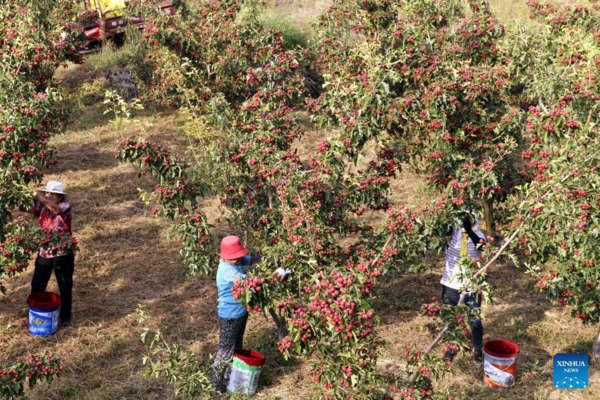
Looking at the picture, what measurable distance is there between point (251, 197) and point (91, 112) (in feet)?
28.0

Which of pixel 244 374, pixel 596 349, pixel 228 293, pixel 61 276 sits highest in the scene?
pixel 228 293

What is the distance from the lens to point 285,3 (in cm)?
2027

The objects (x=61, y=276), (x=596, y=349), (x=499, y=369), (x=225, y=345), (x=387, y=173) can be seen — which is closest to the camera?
(x=225, y=345)

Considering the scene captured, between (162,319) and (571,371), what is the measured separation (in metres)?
4.37

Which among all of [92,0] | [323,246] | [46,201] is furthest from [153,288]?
[92,0]

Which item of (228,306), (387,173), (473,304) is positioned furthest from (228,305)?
(473,304)

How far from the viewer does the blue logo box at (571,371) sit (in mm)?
6172

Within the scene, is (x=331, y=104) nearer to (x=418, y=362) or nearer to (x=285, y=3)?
(x=418, y=362)

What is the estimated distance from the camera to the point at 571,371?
624cm

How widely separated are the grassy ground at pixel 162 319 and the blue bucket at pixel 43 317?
0.31 ft

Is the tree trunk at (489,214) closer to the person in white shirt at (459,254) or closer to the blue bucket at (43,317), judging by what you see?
the person in white shirt at (459,254)

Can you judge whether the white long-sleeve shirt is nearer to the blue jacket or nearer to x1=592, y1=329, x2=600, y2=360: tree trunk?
x1=592, y1=329, x2=600, y2=360: tree trunk

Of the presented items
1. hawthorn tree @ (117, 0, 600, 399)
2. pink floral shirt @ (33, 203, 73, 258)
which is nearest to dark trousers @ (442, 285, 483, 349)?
hawthorn tree @ (117, 0, 600, 399)

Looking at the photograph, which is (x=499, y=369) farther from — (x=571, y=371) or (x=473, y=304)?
(x=571, y=371)
